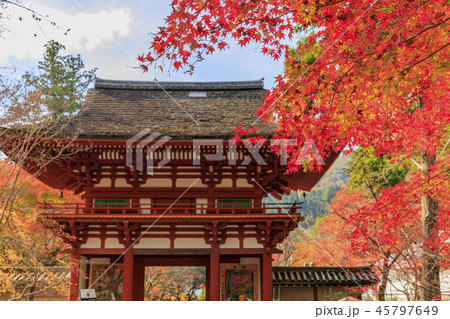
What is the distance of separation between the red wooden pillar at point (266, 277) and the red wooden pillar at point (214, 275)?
1145 mm

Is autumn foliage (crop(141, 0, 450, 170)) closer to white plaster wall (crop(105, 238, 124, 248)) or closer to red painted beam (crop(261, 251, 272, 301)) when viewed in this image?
red painted beam (crop(261, 251, 272, 301))

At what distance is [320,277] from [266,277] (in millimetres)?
3435

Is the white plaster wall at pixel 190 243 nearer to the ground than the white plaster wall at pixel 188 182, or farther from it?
nearer to the ground

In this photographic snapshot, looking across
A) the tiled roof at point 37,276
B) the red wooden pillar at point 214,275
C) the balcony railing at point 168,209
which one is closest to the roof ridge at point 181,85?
the balcony railing at point 168,209

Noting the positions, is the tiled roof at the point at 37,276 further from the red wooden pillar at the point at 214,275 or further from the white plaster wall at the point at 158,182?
the red wooden pillar at the point at 214,275

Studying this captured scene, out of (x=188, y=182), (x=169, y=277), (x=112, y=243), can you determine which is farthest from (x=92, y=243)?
(x=169, y=277)

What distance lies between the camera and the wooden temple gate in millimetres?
9617

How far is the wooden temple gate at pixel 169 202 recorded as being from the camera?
9.62 m

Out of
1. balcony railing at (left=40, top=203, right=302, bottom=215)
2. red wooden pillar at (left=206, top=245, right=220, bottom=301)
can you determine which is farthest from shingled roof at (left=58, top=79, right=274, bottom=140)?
red wooden pillar at (left=206, top=245, right=220, bottom=301)

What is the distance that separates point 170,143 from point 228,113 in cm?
313

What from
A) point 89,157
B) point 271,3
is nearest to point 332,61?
point 271,3

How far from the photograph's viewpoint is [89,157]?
1014 centimetres
